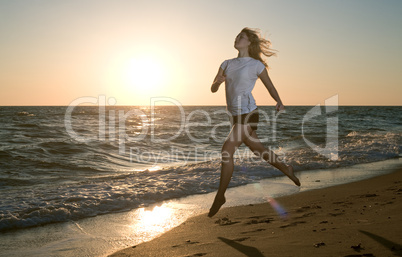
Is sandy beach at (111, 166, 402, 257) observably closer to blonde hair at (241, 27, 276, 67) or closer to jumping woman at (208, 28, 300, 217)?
jumping woman at (208, 28, 300, 217)

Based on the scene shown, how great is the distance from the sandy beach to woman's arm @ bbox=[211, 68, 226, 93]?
1.59 m

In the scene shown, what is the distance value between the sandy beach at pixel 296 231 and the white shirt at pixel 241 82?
133 centimetres

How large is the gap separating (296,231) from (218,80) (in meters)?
1.76

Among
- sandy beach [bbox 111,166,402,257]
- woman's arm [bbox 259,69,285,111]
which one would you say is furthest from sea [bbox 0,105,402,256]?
woman's arm [bbox 259,69,285,111]

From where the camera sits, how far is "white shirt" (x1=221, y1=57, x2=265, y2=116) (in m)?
4.02

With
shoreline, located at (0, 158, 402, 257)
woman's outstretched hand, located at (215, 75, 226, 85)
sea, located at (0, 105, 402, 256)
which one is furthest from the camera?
sea, located at (0, 105, 402, 256)

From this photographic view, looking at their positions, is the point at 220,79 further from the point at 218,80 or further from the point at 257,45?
the point at 257,45

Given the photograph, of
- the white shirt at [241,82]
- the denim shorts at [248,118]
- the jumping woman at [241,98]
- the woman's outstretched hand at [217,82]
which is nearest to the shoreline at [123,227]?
the jumping woman at [241,98]

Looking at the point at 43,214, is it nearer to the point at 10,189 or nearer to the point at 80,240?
the point at 80,240

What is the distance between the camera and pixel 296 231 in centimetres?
370

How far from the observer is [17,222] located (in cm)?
518

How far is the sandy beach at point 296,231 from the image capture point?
3.01m

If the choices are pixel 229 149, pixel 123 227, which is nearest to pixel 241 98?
pixel 229 149

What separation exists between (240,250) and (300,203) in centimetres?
251
